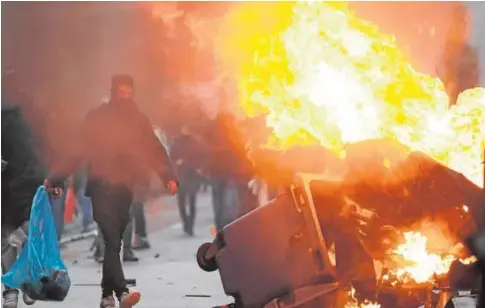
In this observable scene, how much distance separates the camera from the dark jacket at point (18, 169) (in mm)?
6262

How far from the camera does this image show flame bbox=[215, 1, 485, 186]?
5340 millimetres

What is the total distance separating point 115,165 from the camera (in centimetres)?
638

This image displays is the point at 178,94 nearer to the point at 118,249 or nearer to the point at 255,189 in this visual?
the point at 255,189

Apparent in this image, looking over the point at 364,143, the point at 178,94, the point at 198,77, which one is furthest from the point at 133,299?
the point at 178,94

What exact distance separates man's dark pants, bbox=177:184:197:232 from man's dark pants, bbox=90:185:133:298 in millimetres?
4774

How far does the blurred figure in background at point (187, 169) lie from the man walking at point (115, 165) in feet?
14.6

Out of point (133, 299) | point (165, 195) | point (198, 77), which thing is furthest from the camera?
point (165, 195)

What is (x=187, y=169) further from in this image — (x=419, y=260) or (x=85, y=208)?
(x=419, y=260)

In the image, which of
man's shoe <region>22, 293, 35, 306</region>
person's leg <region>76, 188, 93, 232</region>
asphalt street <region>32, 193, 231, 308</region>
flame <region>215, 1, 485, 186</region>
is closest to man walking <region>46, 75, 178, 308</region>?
asphalt street <region>32, 193, 231, 308</region>

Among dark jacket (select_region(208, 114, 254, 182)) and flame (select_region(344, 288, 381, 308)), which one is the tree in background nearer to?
dark jacket (select_region(208, 114, 254, 182))

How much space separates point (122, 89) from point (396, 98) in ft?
7.31

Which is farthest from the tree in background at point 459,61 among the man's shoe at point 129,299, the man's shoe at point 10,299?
the man's shoe at point 10,299

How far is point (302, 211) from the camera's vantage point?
4.58 metres

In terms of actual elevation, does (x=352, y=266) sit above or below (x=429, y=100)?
below
